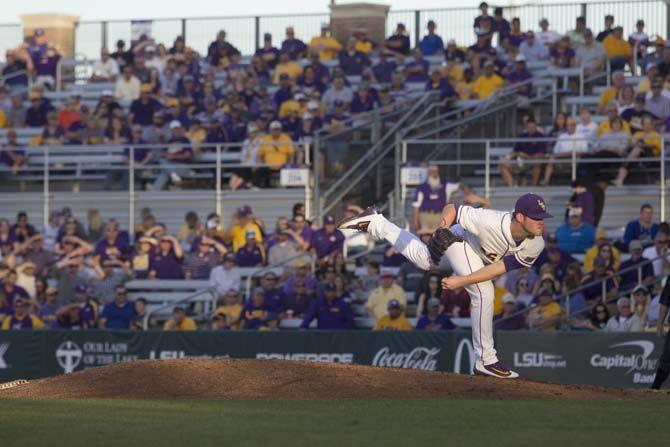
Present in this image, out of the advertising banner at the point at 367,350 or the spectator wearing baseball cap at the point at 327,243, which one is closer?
the advertising banner at the point at 367,350

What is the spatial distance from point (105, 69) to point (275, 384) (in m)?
19.8

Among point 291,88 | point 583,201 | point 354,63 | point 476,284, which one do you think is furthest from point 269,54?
point 476,284

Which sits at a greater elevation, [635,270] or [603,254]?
[603,254]

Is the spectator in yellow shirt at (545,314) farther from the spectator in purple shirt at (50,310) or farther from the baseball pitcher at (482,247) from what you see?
the spectator in purple shirt at (50,310)

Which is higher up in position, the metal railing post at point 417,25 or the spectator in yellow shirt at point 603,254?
the metal railing post at point 417,25

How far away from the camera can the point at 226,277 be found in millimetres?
22453

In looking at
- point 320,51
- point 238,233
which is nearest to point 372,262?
point 238,233

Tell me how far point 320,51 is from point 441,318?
11.0 metres

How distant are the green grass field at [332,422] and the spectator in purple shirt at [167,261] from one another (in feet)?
38.9

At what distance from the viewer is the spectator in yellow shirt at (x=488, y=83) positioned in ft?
84.1

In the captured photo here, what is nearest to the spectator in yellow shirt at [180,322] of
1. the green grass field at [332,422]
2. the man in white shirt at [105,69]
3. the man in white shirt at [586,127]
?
the man in white shirt at [586,127]

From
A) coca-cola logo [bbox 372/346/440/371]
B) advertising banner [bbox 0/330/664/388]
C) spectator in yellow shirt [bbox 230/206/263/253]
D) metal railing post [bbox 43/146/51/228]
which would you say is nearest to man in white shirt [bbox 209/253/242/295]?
spectator in yellow shirt [bbox 230/206/263/253]

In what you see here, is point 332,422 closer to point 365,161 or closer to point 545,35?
point 365,161

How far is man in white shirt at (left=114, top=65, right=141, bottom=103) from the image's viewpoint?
29.5m
